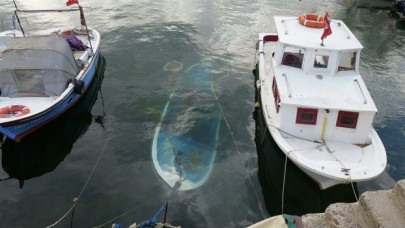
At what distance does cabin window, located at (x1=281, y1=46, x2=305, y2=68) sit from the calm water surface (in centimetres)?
341

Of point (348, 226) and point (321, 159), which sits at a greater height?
Answer: point (348, 226)

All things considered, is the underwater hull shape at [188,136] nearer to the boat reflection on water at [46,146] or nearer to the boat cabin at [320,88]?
the boat cabin at [320,88]

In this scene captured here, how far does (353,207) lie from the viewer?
20.9 ft

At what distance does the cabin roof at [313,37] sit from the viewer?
1419cm

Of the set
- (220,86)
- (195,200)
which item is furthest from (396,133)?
(195,200)

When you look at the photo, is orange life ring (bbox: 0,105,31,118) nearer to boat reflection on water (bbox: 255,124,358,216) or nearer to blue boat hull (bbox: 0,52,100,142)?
blue boat hull (bbox: 0,52,100,142)

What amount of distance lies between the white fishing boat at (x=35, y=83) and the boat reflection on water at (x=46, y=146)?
578 millimetres

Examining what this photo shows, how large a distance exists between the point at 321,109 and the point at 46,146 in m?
11.8

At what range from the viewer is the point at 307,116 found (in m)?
12.6

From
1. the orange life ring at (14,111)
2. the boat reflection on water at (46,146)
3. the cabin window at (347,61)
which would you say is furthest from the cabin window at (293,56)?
the orange life ring at (14,111)

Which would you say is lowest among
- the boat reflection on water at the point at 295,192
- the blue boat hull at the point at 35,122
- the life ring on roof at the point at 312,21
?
the boat reflection on water at the point at 295,192

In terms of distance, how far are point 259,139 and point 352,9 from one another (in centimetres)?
2350

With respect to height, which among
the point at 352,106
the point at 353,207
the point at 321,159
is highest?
the point at 353,207

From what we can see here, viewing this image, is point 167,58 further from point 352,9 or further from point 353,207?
point 352,9
